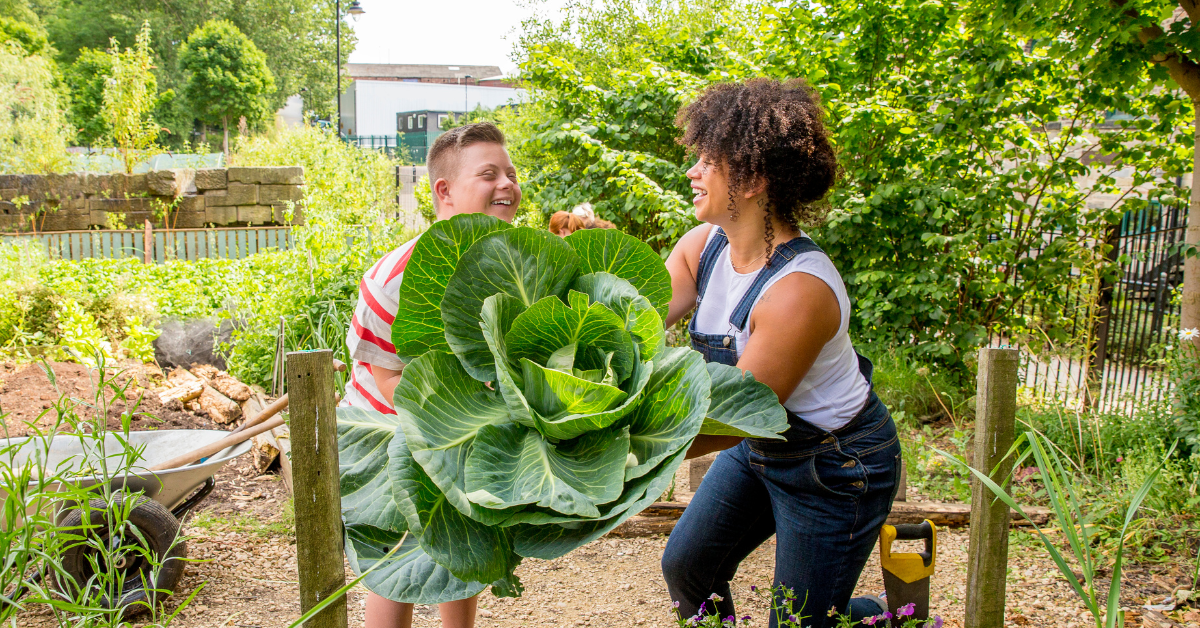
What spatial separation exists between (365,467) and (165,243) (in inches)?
435

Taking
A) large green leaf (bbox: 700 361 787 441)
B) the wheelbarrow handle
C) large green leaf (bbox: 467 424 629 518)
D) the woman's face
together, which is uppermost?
the woman's face

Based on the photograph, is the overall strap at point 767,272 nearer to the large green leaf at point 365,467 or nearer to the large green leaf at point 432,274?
the large green leaf at point 432,274

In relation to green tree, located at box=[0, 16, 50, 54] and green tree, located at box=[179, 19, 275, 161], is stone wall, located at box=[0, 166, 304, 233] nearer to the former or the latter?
green tree, located at box=[179, 19, 275, 161]

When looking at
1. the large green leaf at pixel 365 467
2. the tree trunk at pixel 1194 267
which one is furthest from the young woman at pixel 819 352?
the tree trunk at pixel 1194 267

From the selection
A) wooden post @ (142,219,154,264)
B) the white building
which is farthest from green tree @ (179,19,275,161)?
wooden post @ (142,219,154,264)

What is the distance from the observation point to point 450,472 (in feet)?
3.04

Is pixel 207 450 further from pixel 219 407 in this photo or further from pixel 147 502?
pixel 219 407

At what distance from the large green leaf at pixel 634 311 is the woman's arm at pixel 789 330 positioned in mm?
420

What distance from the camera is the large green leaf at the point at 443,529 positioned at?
91 cm

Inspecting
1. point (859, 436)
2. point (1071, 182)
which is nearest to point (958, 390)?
point (1071, 182)

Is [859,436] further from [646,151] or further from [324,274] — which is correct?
[646,151]

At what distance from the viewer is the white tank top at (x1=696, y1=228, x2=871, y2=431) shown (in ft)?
5.08

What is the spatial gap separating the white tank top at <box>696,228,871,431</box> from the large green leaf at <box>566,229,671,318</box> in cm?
42

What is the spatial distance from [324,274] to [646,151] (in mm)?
3093
